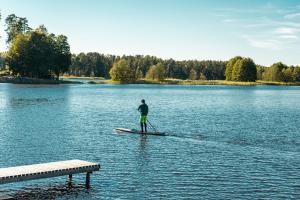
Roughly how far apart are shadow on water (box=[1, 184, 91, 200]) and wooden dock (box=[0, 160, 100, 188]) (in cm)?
84

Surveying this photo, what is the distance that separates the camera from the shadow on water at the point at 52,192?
1038 inches

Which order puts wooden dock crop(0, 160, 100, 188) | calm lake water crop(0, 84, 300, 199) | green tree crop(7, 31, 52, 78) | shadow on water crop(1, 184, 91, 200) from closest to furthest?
1. wooden dock crop(0, 160, 100, 188)
2. shadow on water crop(1, 184, 91, 200)
3. calm lake water crop(0, 84, 300, 199)
4. green tree crop(7, 31, 52, 78)

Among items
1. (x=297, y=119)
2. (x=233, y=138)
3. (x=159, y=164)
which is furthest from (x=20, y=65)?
(x=159, y=164)

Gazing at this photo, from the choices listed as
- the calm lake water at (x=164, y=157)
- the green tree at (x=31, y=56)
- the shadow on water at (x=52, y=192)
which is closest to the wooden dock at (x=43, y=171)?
the shadow on water at (x=52, y=192)

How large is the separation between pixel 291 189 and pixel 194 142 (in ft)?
62.6

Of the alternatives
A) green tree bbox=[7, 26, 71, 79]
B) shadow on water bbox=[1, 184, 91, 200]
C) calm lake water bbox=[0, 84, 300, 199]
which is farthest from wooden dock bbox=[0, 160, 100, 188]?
green tree bbox=[7, 26, 71, 79]

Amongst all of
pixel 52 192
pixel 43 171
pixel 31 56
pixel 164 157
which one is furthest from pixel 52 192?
pixel 31 56

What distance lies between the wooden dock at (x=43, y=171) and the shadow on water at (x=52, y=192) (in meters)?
0.84

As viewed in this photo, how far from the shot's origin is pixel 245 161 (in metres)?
37.8

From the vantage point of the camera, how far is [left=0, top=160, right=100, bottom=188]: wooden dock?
1023 inches

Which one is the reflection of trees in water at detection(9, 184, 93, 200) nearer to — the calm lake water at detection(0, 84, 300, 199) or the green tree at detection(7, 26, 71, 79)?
the calm lake water at detection(0, 84, 300, 199)

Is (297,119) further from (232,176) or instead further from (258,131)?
(232,176)

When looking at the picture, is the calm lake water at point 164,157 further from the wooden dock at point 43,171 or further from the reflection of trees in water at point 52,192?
the wooden dock at point 43,171

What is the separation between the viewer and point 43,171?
88.9 feet
